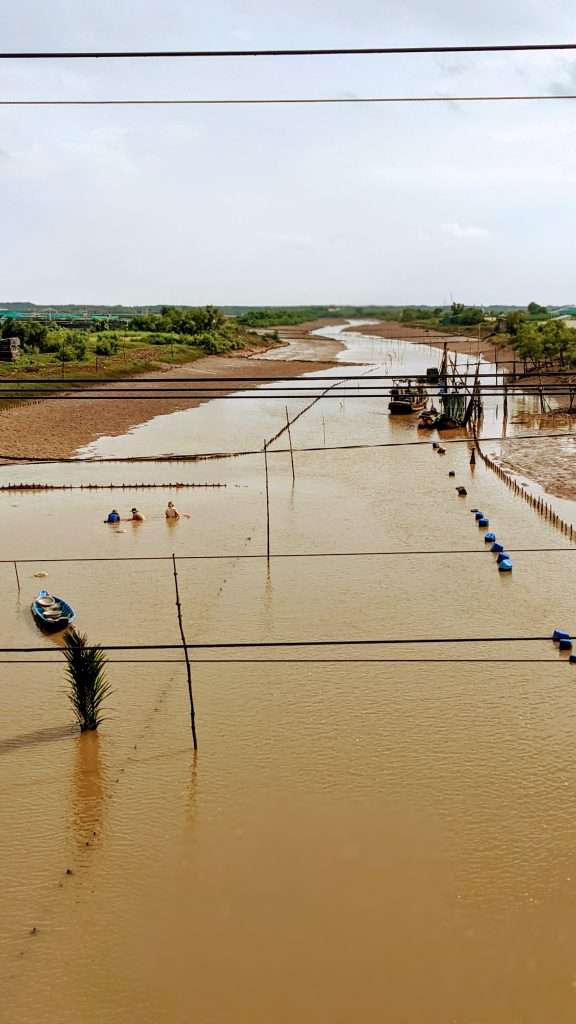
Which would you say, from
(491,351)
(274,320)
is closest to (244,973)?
(491,351)

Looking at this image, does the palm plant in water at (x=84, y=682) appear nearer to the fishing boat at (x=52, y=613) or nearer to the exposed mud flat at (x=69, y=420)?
the fishing boat at (x=52, y=613)

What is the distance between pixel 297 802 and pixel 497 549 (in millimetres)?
12537

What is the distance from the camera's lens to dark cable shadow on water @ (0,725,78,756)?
48.1 ft

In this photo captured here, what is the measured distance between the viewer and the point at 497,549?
2389cm

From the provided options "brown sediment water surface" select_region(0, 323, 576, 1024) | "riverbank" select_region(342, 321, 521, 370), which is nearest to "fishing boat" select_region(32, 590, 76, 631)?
"brown sediment water surface" select_region(0, 323, 576, 1024)

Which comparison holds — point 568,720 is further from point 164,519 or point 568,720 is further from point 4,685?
point 164,519

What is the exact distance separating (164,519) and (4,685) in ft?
39.7

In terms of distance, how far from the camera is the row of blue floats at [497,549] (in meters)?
22.6

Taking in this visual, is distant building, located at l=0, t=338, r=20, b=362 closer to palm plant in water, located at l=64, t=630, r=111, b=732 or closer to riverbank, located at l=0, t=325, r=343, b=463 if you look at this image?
riverbank, located at l=0, t=325, r=343, b=463

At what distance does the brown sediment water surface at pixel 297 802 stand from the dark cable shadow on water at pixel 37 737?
5 centimetres

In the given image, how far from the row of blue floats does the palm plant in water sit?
11410mm

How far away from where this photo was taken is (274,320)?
557ft

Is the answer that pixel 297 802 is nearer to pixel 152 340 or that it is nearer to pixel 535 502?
pixel 535 502

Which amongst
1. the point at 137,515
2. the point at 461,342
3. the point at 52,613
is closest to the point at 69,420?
the point at 137,515
